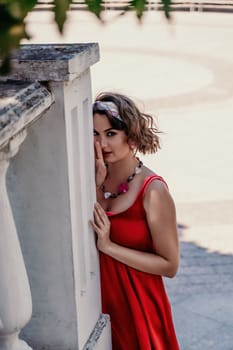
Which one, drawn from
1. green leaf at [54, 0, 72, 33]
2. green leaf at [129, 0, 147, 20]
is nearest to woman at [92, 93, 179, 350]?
green leaf at [129, 0, 147, 20]

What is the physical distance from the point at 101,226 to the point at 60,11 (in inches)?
70.3

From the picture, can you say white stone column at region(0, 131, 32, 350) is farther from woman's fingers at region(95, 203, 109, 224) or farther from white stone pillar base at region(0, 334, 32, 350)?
woman's fingers at region(95, 203, 109, 224)

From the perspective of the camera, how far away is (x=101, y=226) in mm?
2814

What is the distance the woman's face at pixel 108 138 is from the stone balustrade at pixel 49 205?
218 mm

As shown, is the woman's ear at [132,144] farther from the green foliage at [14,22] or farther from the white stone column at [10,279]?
the green foliage at [14,22]

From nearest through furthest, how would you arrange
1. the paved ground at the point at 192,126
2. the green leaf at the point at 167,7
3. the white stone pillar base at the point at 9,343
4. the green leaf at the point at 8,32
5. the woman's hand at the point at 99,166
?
the green leaf at the point at 8,32
the green leaf at the point at 167,7
the white stone pillar base at the point at 9,343
the woman's hand at the point at 99,166
the paved ground at the point at 192,126

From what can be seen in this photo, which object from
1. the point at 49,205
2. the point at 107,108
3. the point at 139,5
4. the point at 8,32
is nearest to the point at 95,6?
the point at 139,5

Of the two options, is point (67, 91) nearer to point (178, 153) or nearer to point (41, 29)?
point (178, 153)

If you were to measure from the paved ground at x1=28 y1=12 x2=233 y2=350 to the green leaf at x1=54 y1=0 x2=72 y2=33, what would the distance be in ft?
0.11

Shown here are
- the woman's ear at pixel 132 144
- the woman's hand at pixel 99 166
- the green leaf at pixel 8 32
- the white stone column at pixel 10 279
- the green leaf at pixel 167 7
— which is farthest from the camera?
the woman's ear at pixel 132 144

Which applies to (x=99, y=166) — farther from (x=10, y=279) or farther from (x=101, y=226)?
(x=10, y=279)

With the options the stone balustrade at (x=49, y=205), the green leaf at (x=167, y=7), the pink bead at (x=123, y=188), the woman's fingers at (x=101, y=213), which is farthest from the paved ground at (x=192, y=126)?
the pink bead at (x=123, y=188)

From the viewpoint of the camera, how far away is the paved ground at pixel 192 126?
559 cm

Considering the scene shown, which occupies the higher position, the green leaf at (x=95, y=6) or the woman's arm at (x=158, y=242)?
the green leaf at (x=95, y=6)
